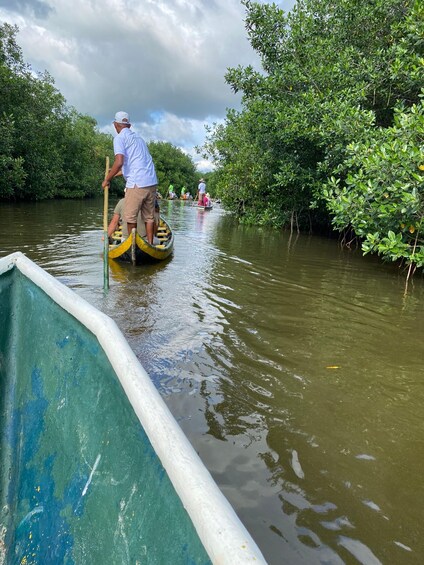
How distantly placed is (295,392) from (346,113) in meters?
7.79

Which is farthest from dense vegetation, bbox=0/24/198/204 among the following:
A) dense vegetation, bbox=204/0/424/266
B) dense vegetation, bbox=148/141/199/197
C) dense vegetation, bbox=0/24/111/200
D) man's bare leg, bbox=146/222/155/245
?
dense vegetation, bbox=148/141/199/197

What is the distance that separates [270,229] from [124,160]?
42.9 feet

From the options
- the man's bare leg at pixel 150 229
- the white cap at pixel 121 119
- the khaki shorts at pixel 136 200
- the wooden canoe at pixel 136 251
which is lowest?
the wooden canoe at pixel 136 251

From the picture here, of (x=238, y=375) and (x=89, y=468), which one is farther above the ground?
(x=89, y=468)

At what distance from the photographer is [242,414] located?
295 cm

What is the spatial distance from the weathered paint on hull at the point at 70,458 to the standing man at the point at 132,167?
17.1 feet

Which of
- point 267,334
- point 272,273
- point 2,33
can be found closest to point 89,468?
point 267,334

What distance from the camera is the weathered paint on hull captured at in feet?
3.42

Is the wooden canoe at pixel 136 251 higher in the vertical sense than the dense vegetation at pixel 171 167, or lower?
lower

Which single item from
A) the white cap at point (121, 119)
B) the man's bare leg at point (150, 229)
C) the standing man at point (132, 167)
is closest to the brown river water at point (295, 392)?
the man's bare leg at point (150, 229)

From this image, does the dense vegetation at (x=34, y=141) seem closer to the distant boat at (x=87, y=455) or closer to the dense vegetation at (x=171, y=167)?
the distant boat at (x=87, y=455)

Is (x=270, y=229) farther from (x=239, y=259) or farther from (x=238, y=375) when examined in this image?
(x=238, y=375)

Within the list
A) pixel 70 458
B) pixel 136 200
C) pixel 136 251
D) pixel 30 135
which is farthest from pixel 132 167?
pixel 30 135

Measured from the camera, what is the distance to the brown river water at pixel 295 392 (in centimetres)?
207
